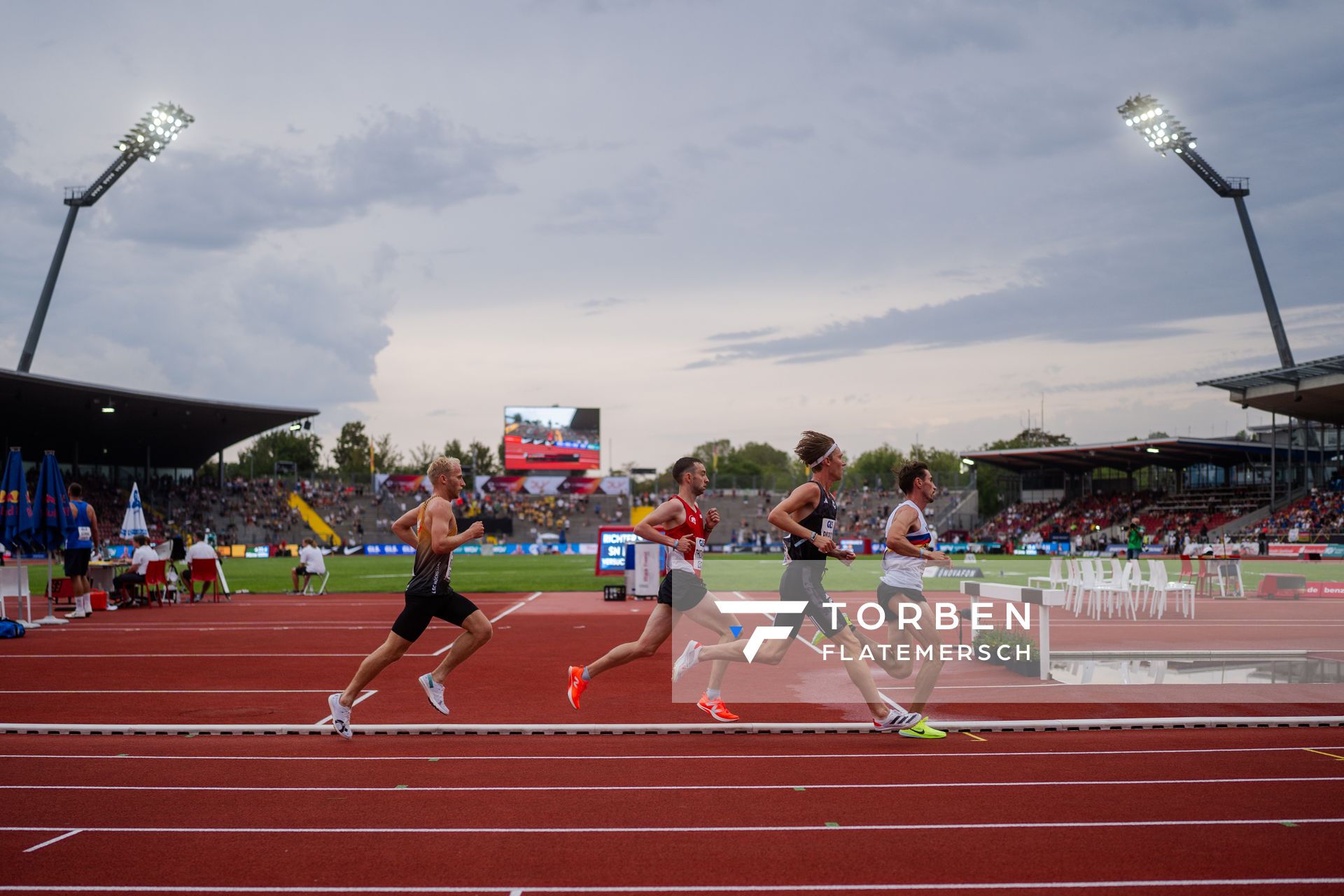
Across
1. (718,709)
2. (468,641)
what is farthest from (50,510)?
(718,709)

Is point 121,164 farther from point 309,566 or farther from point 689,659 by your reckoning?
point 689,659

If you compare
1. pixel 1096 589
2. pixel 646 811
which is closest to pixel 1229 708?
pixel 646 811

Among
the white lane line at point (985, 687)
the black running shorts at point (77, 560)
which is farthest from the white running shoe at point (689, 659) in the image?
the black running shorts at point (77, 560)

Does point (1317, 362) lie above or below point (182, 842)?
above

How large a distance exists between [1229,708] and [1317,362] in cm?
4290

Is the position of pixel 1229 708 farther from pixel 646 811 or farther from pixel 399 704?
pixel 399 704

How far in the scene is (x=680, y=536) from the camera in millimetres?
8000

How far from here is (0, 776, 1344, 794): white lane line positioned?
647 centimetres

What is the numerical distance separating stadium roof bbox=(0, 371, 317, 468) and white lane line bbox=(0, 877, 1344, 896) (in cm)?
4622

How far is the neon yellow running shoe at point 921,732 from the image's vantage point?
795 cm

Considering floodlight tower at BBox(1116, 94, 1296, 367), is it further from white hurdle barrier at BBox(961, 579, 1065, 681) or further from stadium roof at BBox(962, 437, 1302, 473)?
white hurdle barrier at BBox(961, 579, 1065, 681)

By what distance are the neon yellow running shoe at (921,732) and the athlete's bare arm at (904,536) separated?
1.28 metres

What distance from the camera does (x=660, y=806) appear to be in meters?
6.08

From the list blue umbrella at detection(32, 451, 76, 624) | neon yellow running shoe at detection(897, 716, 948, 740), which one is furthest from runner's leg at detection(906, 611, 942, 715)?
blue umbrella at detection(32, 451, 76, 624)
